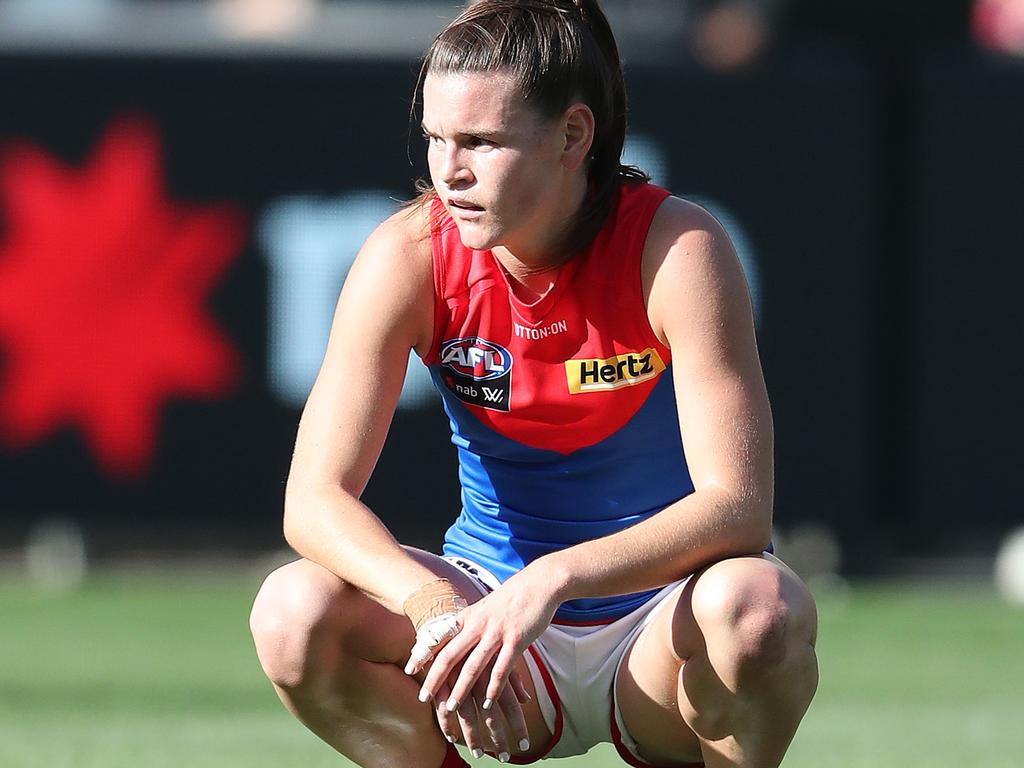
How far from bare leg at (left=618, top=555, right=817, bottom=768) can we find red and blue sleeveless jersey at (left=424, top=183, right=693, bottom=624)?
0.21m

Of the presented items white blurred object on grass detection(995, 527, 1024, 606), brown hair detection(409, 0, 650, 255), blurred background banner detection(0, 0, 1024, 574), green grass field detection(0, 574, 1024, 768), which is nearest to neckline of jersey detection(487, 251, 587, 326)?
brown hair detection(409, 0, 650, 255)

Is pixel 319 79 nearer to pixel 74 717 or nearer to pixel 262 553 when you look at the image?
pixel 262 553

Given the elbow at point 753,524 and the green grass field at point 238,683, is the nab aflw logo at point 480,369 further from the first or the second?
the green grass field at point 238,683

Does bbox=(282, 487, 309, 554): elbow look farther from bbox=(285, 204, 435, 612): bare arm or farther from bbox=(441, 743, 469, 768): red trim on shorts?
bbox=(441, 743, 469, 768): red trim on shorts

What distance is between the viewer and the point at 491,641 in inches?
123

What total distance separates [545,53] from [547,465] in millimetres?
797

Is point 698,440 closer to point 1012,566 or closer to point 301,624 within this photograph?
point 301,624

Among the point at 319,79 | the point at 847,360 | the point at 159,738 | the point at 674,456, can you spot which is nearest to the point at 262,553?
the point at 319,79

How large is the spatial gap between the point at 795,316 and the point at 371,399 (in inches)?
210

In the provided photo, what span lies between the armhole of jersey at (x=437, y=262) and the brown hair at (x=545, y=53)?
0.91ft

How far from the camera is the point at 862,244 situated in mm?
8672

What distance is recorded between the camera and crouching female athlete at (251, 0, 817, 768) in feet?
10.8

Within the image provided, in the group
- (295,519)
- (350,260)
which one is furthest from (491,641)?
(350,260)

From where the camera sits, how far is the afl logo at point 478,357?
3578mm
